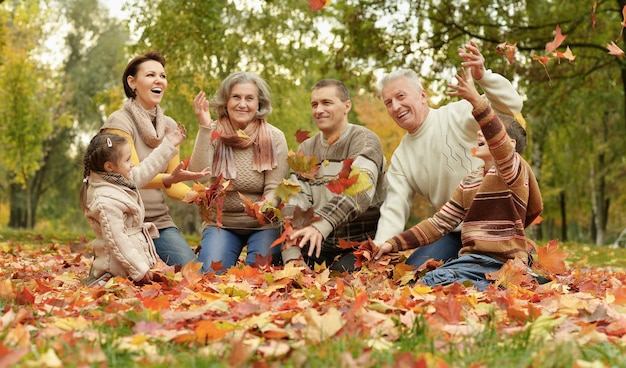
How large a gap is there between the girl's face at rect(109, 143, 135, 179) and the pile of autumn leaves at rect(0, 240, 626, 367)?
652mm

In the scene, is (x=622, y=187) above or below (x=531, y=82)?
below

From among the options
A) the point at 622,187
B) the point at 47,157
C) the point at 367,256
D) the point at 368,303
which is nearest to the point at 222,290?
the point at 368,303

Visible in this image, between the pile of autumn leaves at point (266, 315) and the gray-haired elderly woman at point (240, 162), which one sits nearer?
the pile of autumn leaves at point (266, 315)

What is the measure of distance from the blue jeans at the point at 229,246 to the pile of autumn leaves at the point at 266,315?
895 mm

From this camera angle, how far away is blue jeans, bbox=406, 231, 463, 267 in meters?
4.60

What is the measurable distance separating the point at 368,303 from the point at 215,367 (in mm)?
1045

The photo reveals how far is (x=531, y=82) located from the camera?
13.9 m

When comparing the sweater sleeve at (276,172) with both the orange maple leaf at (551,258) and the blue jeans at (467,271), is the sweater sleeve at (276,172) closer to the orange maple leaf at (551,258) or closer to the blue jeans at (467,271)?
the blue jeans at (467,271)

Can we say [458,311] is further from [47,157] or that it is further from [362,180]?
[47,157]

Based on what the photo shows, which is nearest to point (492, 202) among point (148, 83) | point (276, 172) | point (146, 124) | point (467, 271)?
point (467, 271)

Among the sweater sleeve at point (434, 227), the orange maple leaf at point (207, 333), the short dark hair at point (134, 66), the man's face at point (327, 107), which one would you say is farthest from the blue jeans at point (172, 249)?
the orange maple leaf at point (207, 333)

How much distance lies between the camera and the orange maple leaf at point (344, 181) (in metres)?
4.39

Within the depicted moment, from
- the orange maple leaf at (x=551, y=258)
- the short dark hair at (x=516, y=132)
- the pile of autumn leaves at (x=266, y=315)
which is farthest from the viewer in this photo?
the orange maple leaf at (x=551, y=258)

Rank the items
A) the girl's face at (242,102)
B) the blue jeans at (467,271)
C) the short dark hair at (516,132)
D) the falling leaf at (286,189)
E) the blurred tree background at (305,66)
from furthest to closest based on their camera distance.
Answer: the blurred tree background at (305,66)
the girl's face at (242,102)
the falling leaf at (286,189)
the short dark hair at (516,132)
the blue jeans at (467,271)
